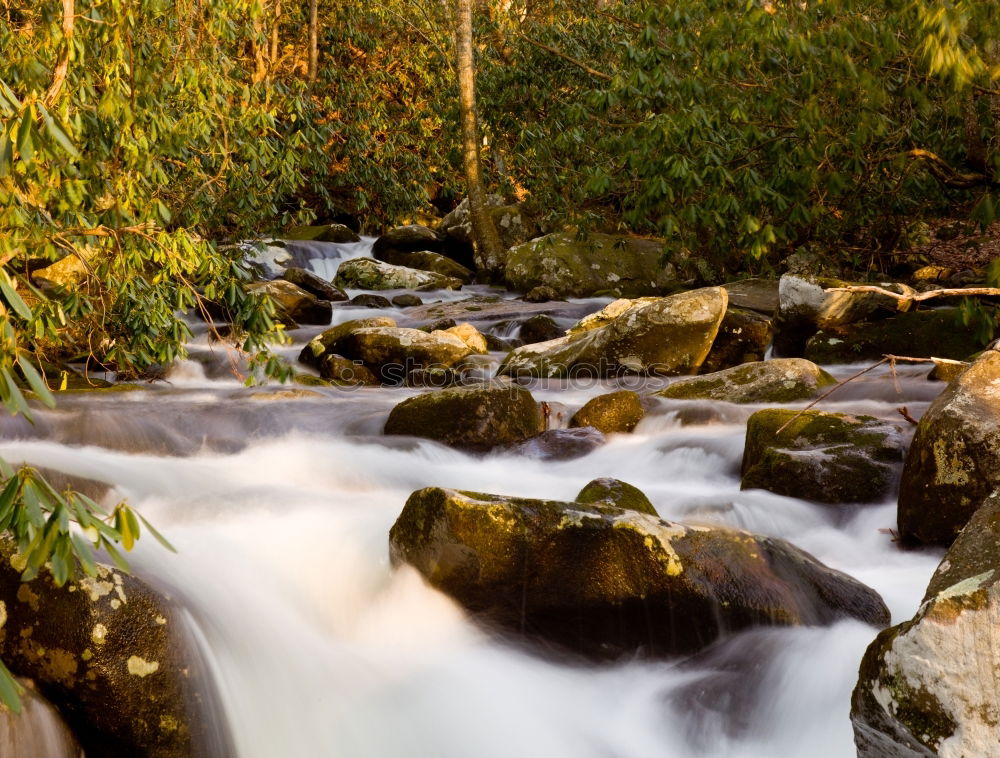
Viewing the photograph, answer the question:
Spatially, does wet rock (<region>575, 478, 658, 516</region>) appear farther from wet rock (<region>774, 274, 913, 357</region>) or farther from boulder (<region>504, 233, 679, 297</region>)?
boulder (<region>504, 233, 679, 297</region>)

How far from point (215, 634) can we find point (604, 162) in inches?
477

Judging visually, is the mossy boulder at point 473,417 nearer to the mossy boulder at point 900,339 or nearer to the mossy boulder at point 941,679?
the mossy boulder at point 900,339

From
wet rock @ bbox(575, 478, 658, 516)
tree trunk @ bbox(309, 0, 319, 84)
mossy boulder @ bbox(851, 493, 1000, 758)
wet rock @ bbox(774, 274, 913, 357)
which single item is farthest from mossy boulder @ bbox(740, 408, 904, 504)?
tree trunk @ bbox(309, 0, 319, 84)

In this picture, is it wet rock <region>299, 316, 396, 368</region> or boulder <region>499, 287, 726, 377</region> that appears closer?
boulder <region>499, 287, 726, 377</region>

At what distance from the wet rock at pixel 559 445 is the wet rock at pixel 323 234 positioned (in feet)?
49.7

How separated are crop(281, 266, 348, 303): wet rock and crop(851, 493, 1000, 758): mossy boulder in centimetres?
1445

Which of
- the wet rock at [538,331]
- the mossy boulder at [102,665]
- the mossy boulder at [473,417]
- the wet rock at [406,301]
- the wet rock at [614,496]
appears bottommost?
the wet rock at [406,301]

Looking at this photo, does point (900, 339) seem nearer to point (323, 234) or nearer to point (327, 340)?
point (327, 340)

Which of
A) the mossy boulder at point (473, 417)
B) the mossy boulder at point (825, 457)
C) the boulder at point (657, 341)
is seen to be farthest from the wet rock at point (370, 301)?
the mossy boulder at point (825, 457)

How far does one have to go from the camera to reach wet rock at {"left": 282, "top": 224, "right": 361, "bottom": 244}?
21.5m

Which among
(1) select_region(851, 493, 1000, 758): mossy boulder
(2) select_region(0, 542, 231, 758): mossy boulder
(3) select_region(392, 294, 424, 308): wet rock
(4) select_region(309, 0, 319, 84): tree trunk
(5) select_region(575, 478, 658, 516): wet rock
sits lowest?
(3) select_region(392, 294, 424, 308): wet rock

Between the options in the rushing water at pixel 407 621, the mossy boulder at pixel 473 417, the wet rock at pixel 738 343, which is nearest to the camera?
the rushing water at pixel 407 621

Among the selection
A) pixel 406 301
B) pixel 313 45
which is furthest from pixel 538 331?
pixel 313 45

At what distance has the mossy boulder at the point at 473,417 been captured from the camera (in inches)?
296
